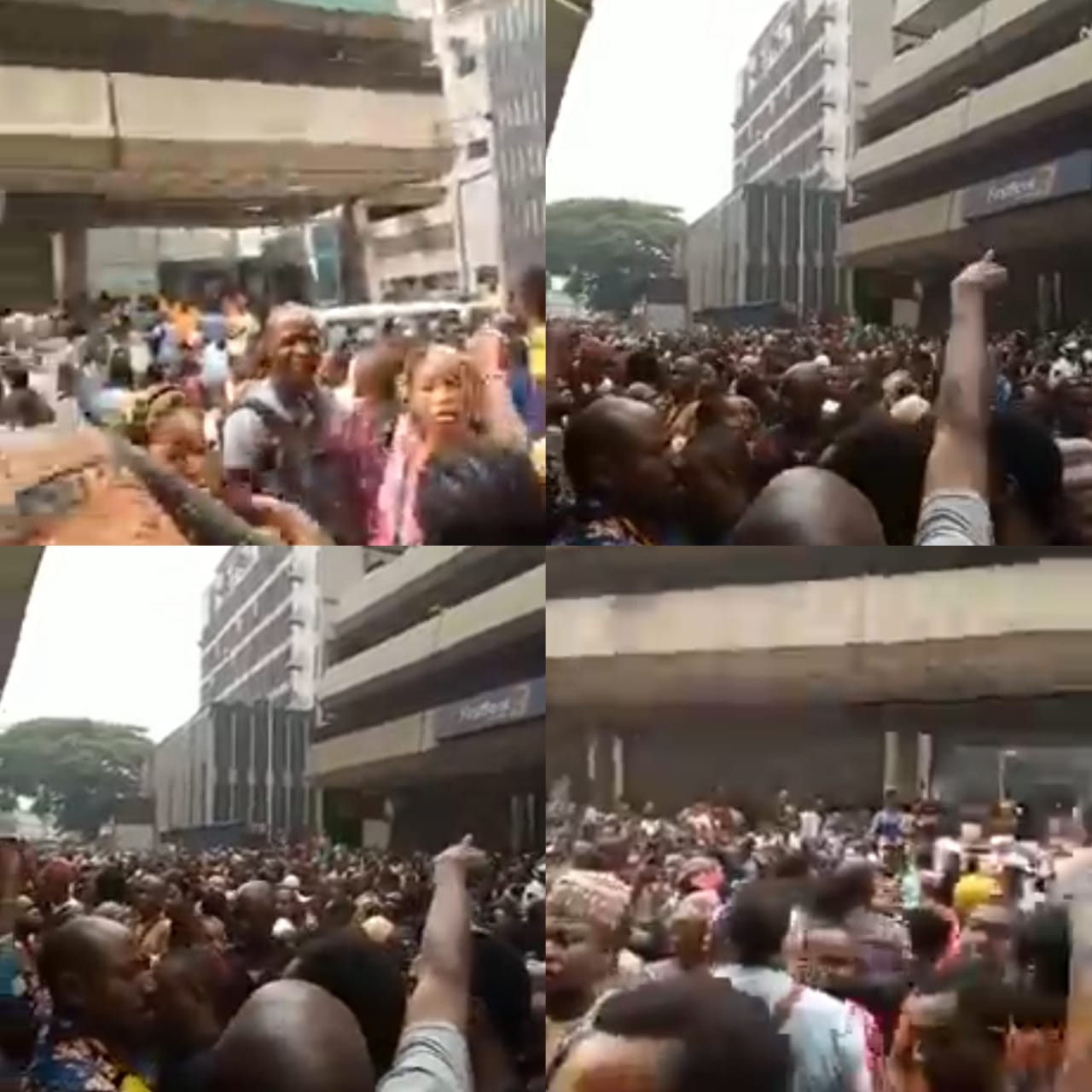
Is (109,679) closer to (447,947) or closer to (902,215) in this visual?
(447,947)

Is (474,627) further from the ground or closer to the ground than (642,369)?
closer to the ground

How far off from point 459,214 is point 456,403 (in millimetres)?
240

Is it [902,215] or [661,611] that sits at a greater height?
[902,215]

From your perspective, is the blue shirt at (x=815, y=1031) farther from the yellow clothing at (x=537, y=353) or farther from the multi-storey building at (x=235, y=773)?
the yellow clothing at (x=537, y=353)

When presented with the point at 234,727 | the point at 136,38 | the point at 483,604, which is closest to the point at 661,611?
the point at 483,604

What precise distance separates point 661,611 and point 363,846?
489 mm

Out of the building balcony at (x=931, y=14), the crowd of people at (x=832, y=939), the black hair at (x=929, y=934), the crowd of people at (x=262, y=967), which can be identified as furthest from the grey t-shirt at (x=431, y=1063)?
the building balcony at (x=931, y=14)

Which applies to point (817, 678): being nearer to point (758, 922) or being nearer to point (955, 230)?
Result: point (758, 922)

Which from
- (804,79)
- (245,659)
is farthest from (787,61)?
(245,659)

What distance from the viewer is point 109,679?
103 inches

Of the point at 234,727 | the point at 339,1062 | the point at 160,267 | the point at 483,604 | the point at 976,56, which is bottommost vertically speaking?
the point at 339,1062

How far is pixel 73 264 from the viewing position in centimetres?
254

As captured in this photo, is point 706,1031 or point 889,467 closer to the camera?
point 706,1031

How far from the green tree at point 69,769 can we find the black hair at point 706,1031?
697 millimetres
